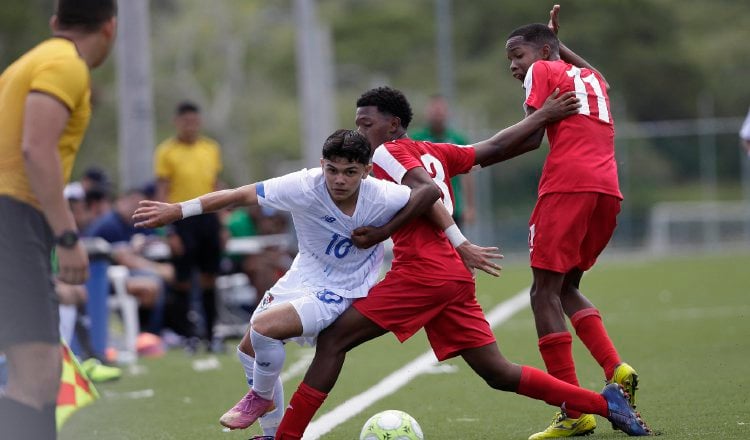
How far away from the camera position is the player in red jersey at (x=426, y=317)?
6.22 m

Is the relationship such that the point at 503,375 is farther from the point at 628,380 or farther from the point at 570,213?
the point at 570,213

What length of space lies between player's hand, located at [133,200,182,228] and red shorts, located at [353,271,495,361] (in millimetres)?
993

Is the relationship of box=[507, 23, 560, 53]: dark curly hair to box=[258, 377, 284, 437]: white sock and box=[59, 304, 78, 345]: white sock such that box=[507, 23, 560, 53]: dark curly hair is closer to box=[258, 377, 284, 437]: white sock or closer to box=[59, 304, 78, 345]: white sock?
box=[258, 377, 284, 437]: white sock

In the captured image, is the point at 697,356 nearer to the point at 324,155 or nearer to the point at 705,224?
the point at 324,155

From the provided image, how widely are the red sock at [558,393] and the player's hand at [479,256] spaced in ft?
1.84

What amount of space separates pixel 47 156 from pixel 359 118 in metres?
2.15

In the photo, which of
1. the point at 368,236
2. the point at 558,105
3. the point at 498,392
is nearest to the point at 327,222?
the point at 368,236

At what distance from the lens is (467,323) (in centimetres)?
632

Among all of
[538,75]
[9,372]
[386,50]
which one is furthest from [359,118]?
[386,50]

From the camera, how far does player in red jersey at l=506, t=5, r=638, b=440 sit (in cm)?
685

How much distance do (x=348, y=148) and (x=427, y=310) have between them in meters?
0.90

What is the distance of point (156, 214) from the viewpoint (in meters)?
6.08

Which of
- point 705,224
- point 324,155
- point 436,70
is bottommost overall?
point 705,224

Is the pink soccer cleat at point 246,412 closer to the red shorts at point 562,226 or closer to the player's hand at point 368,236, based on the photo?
the player's hand at point 368,236
